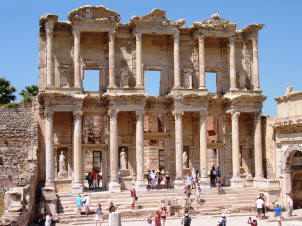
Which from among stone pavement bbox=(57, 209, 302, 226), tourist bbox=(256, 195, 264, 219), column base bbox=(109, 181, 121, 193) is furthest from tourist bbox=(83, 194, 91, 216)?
tourist bbox=(256, 195, 264, 219)

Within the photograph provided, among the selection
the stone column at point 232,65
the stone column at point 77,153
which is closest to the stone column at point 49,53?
the stone column at point 77,153

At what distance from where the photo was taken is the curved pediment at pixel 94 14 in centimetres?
2927

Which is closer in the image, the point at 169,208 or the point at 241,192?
the point at 169,208

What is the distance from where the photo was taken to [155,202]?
27.0 m

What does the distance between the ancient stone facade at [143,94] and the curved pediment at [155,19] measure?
0.06m

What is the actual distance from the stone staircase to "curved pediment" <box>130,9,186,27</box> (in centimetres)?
1058

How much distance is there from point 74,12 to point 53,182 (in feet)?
34.1

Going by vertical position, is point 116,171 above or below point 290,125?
below

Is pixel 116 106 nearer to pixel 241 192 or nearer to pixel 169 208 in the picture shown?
pixel 169 208

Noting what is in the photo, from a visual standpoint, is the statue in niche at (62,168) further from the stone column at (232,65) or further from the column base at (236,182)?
the stone column at (232,65)

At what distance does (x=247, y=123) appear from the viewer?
33156 mm

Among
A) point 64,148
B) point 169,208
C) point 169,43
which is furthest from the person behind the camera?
point 169,43

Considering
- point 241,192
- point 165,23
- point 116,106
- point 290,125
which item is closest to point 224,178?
point 241,192

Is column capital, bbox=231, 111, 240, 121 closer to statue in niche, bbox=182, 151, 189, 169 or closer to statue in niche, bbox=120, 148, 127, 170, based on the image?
statue in niche, bbox=182, 151, 189, 169
